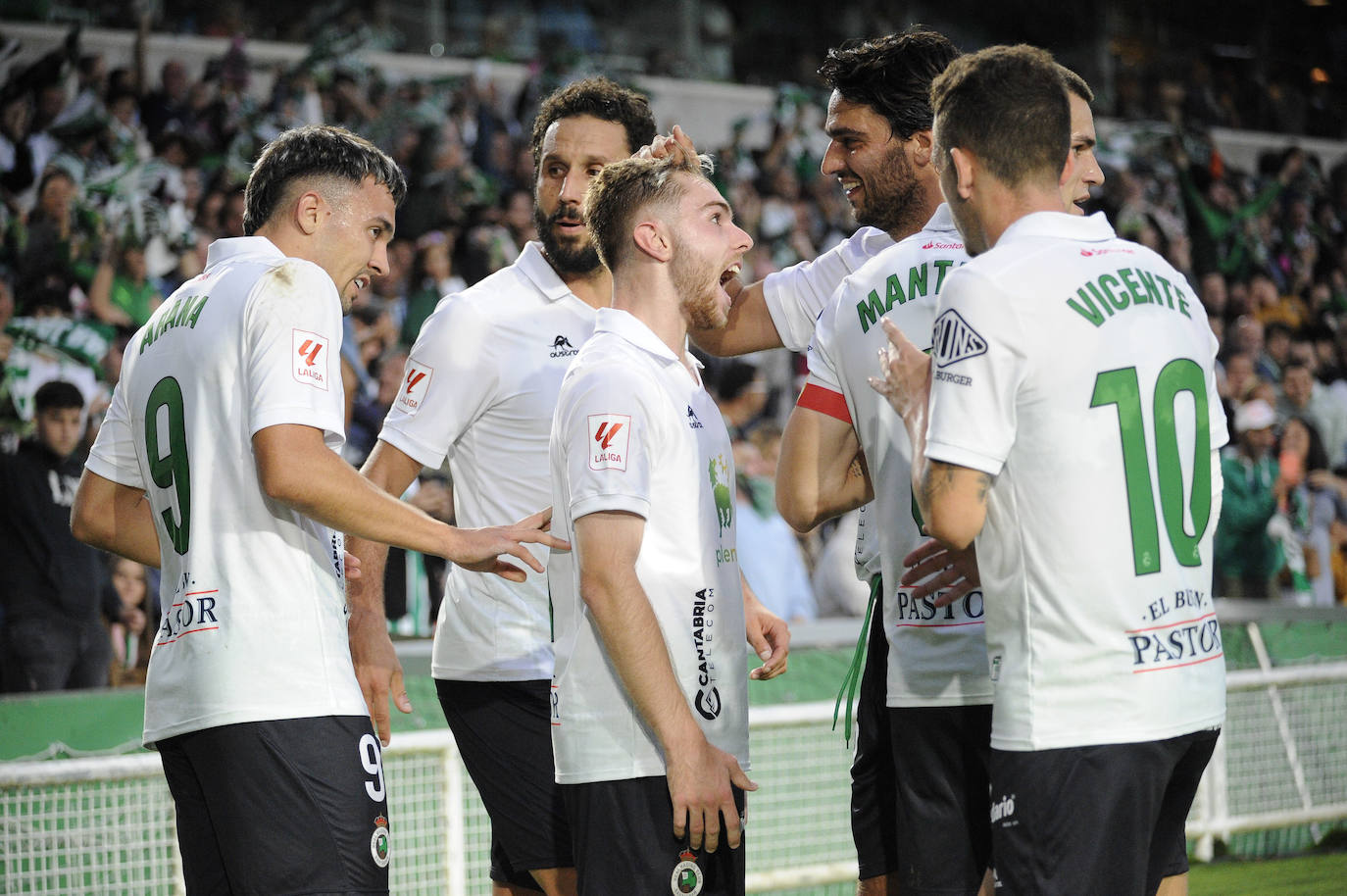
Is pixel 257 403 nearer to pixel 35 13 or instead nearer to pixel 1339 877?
pixel 1339 877

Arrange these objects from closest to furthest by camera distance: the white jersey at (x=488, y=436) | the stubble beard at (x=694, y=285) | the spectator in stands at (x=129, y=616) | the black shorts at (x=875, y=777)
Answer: the stubble beard at (x=694, y=285) → the black shorts at (x=875, y=777) → the white jersey at (x=488, y=436) → the spectator in stands at (x=129, y=616)

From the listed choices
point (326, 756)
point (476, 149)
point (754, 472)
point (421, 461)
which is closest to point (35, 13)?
point (476, 149)

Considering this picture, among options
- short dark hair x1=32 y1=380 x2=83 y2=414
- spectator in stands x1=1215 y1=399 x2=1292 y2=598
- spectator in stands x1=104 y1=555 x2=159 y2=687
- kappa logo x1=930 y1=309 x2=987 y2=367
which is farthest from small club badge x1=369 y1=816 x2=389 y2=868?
spectator in stands x1=1215 y1=399 x2=1292 y2=598

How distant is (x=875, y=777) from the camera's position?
11.1 feet

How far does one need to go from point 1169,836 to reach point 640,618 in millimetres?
1091

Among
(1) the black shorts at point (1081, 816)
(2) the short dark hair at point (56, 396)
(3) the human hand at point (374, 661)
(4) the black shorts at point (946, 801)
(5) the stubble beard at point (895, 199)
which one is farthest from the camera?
(2) the short dark hair at point (56, 396)

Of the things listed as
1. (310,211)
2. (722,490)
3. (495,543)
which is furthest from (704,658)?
(310,211)

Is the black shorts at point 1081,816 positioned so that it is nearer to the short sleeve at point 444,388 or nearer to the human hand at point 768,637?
the human hand at point 768,637

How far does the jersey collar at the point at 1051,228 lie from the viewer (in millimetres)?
2609

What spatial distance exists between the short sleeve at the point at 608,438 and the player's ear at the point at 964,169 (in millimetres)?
746

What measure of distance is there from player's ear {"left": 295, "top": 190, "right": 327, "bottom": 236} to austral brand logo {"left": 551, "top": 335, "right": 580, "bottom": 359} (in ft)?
2.84

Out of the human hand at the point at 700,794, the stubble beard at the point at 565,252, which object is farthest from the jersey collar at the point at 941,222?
the human hand at the point at 700,794

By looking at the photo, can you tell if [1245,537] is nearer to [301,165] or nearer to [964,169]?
[964,169]

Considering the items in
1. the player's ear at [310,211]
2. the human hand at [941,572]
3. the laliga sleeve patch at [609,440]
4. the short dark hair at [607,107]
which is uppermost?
the short dark hair at [607,107]
